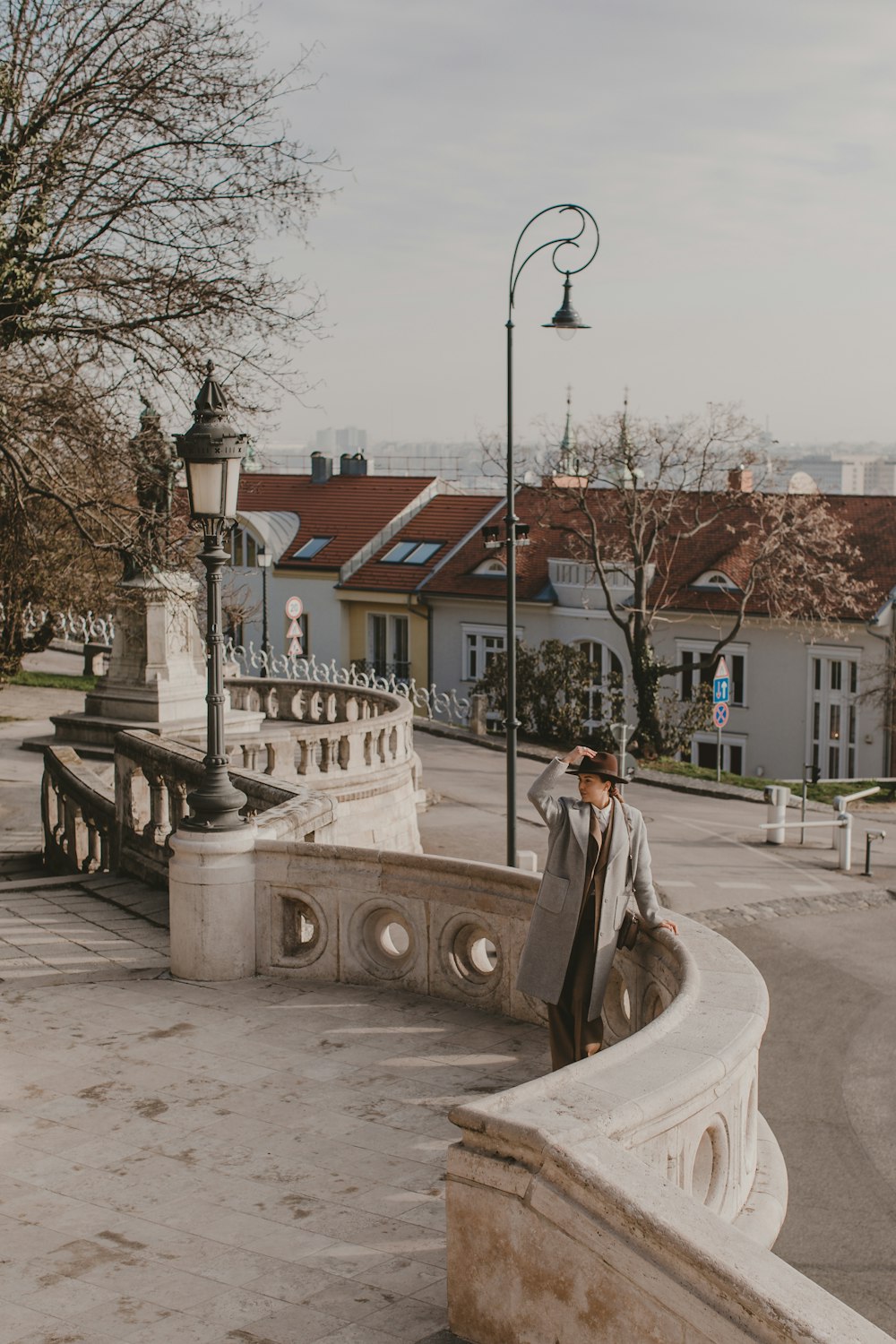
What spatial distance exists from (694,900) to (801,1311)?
16.7 metres

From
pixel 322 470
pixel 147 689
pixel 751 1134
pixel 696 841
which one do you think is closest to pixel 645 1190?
pixel 751 1134

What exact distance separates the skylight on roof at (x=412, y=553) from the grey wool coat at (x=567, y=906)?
43607mm

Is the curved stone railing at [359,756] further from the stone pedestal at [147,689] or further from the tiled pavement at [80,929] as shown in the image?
the tiled pavement at [80,929]

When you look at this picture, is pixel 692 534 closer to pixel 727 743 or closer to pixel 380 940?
pixel 727 743

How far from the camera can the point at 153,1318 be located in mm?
4699

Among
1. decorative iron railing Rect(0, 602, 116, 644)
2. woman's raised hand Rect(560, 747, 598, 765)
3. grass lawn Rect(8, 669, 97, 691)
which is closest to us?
woman's raised hand Rect(560, 747, 598, 765)

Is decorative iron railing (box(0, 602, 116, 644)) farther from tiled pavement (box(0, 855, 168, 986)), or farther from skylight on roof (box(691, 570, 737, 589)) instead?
tiled pavement (box(0, 855, 168, 986))

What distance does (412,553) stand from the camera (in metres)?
50.3

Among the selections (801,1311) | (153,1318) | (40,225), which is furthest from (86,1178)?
(40,225)

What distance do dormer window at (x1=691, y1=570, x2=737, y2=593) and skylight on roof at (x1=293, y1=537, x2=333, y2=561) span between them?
593 inches

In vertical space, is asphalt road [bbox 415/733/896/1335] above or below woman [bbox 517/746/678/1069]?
below

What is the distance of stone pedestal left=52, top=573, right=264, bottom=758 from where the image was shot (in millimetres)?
20125

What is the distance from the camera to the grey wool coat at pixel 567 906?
19.9 feet

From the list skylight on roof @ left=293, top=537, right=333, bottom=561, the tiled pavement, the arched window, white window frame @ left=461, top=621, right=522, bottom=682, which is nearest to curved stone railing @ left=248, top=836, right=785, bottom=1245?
the tiled pavement
